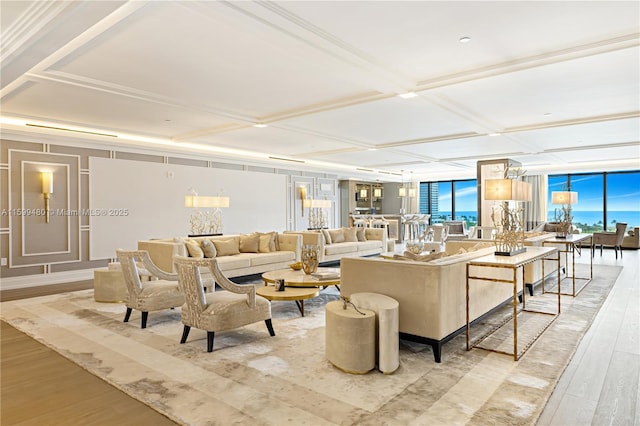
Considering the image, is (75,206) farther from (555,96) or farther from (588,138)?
(588,138)

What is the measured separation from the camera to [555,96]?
523 centimetres

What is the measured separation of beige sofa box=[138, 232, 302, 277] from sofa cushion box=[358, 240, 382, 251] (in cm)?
230

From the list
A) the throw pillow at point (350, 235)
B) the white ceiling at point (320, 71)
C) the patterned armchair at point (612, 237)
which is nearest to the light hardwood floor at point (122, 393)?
the white ceiling at point (320, 71)

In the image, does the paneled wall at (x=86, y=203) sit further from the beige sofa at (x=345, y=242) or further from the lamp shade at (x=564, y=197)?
the lamp shade at (x=564, y=197)

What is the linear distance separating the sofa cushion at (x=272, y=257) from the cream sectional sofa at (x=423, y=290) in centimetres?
318

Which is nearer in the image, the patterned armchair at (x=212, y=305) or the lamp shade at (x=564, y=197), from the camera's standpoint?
the patterned armchair at (x=212, y=305)

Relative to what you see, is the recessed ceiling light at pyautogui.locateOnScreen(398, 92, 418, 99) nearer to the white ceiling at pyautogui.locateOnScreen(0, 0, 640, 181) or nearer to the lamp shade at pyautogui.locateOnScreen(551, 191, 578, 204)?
the white ceiling at pyautogui.locateOnScreen(0, 0, 640, 181)

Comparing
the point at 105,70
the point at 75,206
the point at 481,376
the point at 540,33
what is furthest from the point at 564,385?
the point at 75,206

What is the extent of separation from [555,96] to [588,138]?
374cm

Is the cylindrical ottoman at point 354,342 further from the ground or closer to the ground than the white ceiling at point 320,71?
closer to the ground

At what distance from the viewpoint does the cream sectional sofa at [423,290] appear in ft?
10.5

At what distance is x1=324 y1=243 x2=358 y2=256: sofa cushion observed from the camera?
845cm

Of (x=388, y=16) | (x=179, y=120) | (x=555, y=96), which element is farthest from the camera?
(x=179, y=120)

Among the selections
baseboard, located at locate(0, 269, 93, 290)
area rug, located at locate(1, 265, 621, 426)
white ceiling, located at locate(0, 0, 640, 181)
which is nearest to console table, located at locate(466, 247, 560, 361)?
area rug, located at locate(1, 265, 621, 426)
